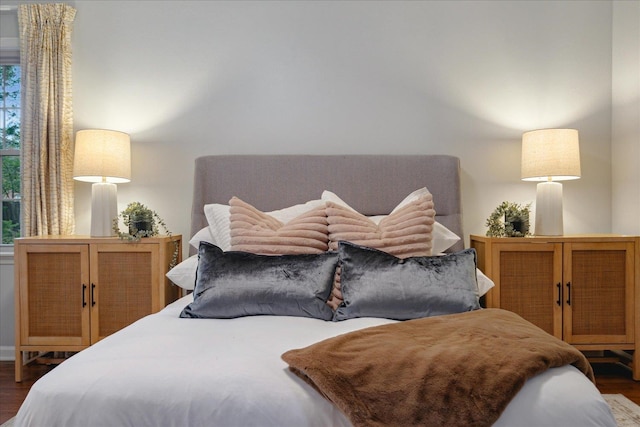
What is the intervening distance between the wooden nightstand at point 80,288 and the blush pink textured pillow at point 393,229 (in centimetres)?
109

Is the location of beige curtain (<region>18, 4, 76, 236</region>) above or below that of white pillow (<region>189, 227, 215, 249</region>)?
above

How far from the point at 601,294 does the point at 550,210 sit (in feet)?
1.81

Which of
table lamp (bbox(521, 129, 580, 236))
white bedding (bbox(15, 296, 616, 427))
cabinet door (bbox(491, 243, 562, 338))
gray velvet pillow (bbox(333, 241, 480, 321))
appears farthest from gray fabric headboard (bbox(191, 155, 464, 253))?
white bedding (bbox(15, 296, 616, 427))

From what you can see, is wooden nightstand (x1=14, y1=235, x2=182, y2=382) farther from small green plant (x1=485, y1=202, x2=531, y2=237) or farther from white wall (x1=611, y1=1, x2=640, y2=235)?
white wall (x1=611, y1=1, x2=640, y2=235)

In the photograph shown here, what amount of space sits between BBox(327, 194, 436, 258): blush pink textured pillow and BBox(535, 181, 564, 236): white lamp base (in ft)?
3.36

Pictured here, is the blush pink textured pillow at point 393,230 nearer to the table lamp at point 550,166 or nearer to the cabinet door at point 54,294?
the table lamp at point 550,166

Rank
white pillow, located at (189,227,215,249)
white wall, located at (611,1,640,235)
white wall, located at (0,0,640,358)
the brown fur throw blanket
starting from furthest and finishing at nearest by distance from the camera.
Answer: white wall, located at (0,0,640,358) < white wall, located at (611,1,640,235) < white pillow, located at (189,227,215,249) < the brown fur throw blanket

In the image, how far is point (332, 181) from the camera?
2.93 meters

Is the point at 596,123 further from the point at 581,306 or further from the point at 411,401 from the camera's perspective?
the point at 411,401

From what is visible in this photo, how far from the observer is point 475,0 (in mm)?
3135

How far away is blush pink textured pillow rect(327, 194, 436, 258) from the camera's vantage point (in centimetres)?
214

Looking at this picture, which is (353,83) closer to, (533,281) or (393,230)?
(393,230)

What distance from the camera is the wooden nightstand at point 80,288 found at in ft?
8.85

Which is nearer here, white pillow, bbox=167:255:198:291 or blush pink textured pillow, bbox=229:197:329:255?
blush pink textured pillow, bbox=229:197:329:255
